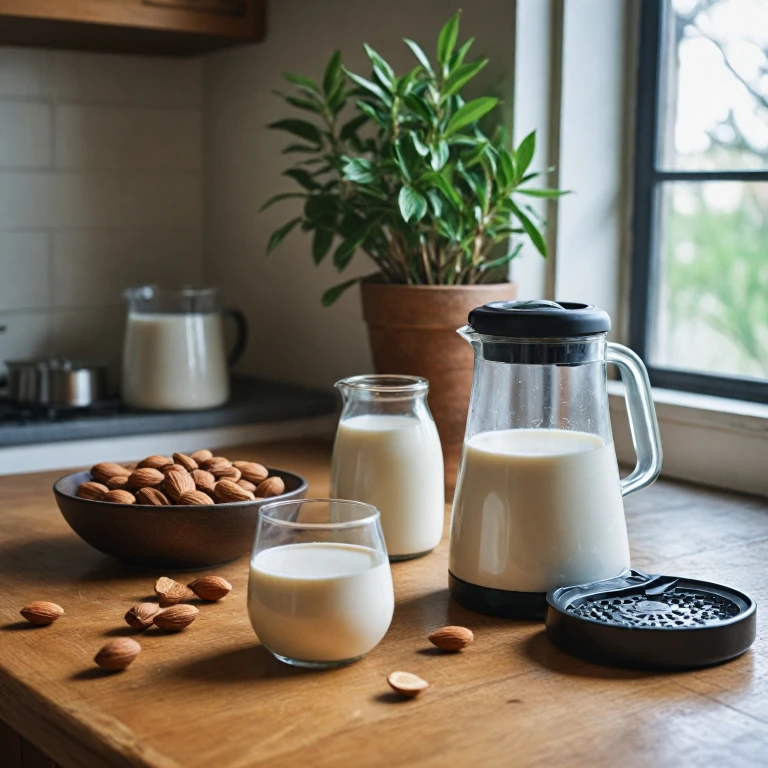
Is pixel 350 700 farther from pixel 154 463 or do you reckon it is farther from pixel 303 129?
pixel 303 129

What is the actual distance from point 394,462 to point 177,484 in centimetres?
22

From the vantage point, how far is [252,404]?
6.29ft

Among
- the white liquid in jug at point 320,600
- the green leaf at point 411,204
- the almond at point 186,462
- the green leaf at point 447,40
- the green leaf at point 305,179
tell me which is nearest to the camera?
the white liquid in jug at point 320,600

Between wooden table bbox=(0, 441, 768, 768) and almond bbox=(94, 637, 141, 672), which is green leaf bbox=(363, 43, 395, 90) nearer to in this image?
wooden table bbox=(0, 441, 768, 768)

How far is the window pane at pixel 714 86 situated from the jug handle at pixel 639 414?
0.77m

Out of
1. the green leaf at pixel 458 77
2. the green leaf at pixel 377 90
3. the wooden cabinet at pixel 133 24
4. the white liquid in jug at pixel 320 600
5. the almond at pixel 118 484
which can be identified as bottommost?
the white liquid in jug at pixel 320 600

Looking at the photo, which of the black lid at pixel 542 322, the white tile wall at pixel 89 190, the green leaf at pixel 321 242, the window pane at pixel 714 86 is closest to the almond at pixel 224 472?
the black lid at pixel 542 322

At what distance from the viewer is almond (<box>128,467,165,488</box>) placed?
1108mm

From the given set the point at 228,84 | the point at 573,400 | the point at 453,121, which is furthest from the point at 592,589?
the point at 228,84

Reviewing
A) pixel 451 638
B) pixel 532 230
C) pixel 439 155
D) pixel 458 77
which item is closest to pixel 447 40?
pixel 458 77

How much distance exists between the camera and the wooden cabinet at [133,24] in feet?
5.84

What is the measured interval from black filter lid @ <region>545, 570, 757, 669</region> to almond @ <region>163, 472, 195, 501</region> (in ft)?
1.23

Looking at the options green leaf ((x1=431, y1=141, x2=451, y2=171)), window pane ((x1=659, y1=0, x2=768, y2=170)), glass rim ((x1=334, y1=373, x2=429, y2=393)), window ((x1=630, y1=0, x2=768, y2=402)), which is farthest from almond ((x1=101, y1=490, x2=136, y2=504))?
window pane ((x1=659, y1=0, x2=768, y2=170))

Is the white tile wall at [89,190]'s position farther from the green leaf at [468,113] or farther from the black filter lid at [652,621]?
the black filter lid at [652,621]
